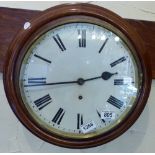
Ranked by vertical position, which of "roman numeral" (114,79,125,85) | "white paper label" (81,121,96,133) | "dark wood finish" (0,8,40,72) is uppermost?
"dark wood finish" (0,8,40,72)

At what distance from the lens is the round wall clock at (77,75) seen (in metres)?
0.71

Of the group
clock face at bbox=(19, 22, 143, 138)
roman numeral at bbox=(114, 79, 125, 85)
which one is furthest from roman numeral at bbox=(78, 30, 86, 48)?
roman numeral at bbox=(114, 79, 125, 85)

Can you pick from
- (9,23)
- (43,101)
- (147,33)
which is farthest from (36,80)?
(147,33)

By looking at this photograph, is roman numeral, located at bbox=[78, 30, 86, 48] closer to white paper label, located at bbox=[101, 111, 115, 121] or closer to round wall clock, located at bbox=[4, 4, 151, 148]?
round wall clock, located at bbox=[4, 4, 151, 148]

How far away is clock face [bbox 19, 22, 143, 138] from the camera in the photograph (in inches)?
28.6

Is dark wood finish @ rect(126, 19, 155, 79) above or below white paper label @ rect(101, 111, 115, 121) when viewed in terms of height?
above

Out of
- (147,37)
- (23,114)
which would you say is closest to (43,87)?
(23,114)

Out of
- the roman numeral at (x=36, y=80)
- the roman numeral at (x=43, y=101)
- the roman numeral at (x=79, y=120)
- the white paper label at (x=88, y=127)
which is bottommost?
the white paper label at (x=88, y=127)

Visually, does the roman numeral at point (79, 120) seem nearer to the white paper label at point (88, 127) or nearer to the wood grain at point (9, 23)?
the white paper label at point (88, 127)

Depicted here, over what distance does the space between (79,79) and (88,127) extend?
12 centimetres

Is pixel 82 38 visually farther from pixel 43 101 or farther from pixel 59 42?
pixel 43 101

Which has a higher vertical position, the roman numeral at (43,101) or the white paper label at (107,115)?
the roman numeral at (43,101)

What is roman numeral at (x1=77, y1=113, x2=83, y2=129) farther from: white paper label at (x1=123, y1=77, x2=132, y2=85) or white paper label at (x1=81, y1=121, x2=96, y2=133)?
white paper label at (x1=123, y1=77, x2=132, y2=85)

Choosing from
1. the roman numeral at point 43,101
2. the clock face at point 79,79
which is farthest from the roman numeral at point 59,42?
the roman numeral at point 43,101
